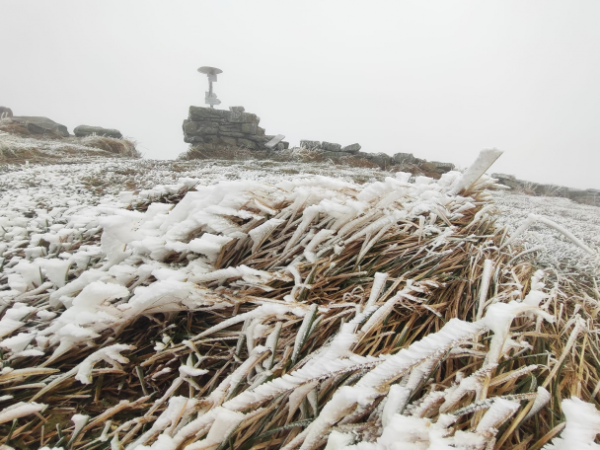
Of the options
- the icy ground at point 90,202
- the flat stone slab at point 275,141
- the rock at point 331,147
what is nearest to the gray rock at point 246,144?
the flat stone slab at point 275,141

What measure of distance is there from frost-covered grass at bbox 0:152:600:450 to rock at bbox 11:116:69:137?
40.9ft

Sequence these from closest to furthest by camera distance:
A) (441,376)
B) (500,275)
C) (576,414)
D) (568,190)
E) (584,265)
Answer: (576,414) → (441,376) → (500,275) → (584,265) → (568,190)

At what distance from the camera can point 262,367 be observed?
0.62 meters

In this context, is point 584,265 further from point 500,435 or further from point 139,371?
point 139,371

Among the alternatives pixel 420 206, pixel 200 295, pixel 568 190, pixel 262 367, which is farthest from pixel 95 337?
pixel 568 190

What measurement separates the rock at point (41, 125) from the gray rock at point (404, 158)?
456 inches

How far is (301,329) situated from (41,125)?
559 inches

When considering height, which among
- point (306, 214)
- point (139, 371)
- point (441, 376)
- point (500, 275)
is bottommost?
point (139, 371)

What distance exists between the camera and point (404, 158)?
32.0 feet

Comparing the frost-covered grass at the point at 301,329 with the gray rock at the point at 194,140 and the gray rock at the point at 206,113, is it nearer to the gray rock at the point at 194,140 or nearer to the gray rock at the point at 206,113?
the gray rock at the point at 194,140

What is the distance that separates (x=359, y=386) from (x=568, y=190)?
36.7 ft

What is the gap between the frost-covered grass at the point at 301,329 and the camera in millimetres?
487

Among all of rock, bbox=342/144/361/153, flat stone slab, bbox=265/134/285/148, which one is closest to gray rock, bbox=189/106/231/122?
flat stone slab, bbox=265/134/285/148

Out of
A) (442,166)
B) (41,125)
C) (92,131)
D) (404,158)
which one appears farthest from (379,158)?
(41,125)
